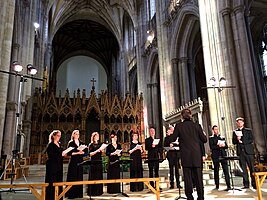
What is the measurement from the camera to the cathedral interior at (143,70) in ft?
28.7

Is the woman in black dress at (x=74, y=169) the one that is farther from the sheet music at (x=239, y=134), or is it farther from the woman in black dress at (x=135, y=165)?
the sheet music at (x=239, y=134)

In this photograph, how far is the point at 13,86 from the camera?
10.7 meters

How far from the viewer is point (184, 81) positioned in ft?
46.1

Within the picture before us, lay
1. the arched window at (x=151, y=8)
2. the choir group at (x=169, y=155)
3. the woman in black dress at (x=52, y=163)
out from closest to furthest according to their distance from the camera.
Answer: the choir group at (x=169, y=155)
the woman in black dress at (x=52, y=163)
the arched window at (x=151, y=8)

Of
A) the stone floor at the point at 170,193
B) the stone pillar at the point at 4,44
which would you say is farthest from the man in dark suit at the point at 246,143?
the stone pillar at the point at 4,44

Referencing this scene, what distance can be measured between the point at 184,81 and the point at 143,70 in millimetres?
5858

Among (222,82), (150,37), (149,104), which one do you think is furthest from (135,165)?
(150,37)

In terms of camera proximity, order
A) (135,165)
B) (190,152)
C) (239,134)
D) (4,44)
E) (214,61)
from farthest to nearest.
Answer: (214,61) < (4,44) < (135,165) < (239,134) < (190,152)

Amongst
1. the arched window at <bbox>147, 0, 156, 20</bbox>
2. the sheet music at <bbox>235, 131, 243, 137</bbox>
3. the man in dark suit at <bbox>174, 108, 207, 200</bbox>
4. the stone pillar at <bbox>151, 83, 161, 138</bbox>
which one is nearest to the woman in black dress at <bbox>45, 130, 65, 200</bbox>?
the man in dark suit at <bbox>174, 108, 207, 200</bbox>

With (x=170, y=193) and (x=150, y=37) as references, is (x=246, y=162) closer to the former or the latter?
(x=170, y=193)

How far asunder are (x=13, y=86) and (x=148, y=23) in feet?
39.3

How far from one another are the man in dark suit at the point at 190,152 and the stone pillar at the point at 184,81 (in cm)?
1020

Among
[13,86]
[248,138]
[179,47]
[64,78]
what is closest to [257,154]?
[248,138]

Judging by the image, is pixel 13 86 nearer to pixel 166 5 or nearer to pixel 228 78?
pixel 228 78
